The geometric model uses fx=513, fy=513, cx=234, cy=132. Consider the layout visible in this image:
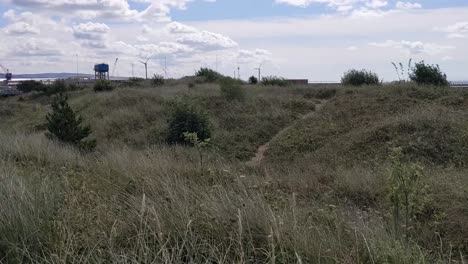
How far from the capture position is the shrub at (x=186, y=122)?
21844 millimetres

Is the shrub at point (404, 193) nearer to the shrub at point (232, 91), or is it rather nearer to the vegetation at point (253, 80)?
the shrub at point (232, 91)

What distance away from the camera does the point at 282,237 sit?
3801 millimetres

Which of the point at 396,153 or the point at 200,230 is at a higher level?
the point at 396,153

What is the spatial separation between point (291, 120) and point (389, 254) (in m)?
25.2

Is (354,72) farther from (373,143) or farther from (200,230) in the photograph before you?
(200,230)

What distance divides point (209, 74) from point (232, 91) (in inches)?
1070

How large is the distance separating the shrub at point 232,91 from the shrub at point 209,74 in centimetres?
1980

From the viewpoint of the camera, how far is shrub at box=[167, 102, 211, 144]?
21844 mm

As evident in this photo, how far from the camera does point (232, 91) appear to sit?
34.4m

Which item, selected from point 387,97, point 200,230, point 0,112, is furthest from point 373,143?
point 0,112

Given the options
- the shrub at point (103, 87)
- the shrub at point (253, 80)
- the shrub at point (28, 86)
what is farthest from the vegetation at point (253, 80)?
the shrub at point (28, 86)

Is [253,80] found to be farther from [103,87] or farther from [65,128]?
[65,128]

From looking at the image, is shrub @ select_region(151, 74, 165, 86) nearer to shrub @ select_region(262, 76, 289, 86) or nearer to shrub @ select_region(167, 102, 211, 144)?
shrub @ select_region(262, 76, 289, 86)

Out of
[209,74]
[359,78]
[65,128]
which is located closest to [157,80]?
[209,74]
